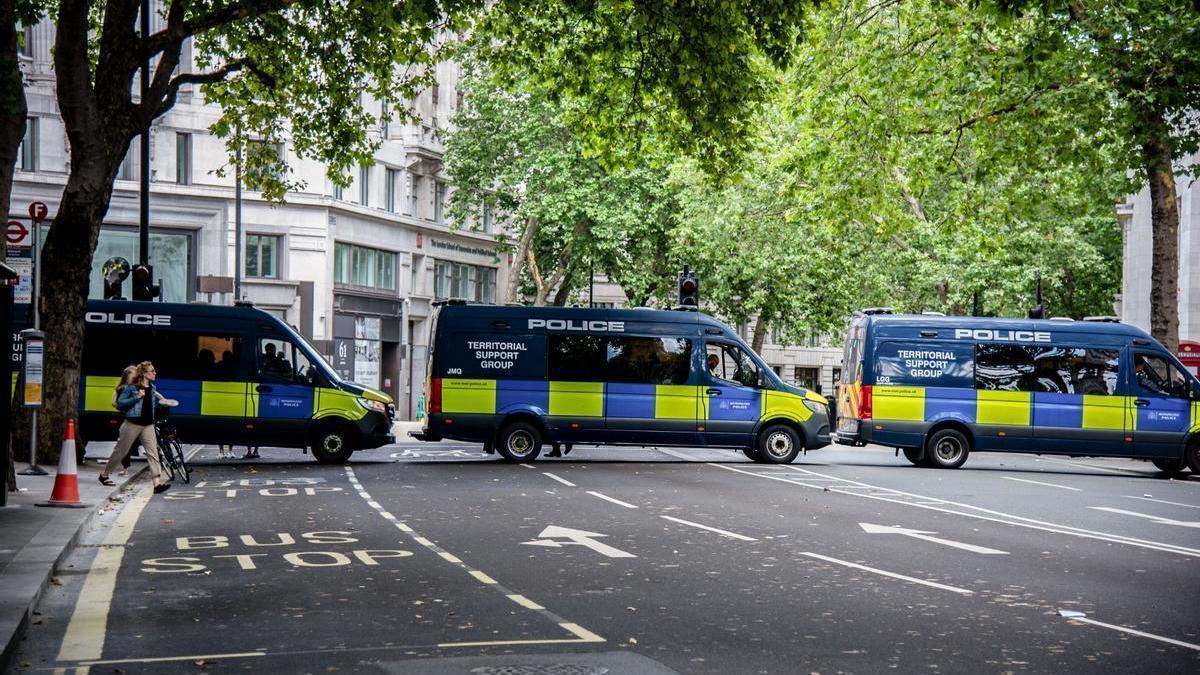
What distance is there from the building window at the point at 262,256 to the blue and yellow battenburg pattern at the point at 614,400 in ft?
77.2

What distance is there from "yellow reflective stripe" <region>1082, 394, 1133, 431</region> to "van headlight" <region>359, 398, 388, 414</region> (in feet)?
43.2

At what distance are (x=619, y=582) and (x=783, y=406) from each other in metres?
17.2

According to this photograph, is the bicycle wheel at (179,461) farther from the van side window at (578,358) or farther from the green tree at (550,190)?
the green tree at (550,190)

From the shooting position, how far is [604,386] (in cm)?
2752

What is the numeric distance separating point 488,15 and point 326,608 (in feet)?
46.9

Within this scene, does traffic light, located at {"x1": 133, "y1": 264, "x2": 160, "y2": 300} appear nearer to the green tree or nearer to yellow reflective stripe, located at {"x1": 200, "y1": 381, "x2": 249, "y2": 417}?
yellow reflective stripe, located at {"x1": 200, "y1": 381, "x2": 249, "y2": 417}

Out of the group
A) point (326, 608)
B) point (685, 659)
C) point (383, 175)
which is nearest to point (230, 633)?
point (326, 608)

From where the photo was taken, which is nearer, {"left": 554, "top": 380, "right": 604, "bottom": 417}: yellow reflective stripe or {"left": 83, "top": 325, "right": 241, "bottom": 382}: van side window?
{"left": 83, "top": 325, "right": 241, "bottom": 382}: van side window

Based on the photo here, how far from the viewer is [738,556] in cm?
1280

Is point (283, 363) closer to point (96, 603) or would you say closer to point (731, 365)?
point (731, 365)

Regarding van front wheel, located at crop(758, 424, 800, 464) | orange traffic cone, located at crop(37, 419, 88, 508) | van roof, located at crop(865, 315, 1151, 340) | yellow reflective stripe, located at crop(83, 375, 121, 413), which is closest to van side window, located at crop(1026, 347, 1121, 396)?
van roof, located at crop(865, 315, 1151, 340)

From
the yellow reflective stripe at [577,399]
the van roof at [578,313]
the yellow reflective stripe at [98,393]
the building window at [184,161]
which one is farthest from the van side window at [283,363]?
the building window at [184,161]

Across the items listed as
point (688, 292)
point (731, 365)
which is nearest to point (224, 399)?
point (731, 365)

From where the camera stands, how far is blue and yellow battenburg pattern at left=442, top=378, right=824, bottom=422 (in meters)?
27.1
